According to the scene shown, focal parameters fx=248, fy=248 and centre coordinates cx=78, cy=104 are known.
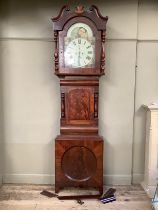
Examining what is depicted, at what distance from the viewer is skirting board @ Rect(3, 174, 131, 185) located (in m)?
2.82

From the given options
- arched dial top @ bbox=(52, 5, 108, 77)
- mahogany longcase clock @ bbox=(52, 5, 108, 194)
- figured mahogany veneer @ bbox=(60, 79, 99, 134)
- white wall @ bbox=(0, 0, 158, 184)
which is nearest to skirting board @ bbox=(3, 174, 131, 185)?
white wall @ bbox=(0, 0, 158, 184)

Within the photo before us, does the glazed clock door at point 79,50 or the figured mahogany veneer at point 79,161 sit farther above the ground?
the glazed clock door at point 79,50

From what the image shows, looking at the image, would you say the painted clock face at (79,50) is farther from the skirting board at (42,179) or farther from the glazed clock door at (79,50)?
the skirting board at (42,179)

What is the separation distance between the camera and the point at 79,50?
2.45m

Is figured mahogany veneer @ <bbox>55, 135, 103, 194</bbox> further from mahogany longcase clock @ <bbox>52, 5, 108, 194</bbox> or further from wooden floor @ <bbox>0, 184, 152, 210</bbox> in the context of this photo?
wooden floor @ <bbox>0, 184, 152, 210</bbox>

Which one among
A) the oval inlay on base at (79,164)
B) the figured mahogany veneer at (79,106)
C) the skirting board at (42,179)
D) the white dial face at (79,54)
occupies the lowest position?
the skirting board at (42,179)

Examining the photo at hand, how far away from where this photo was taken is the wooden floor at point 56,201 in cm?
234

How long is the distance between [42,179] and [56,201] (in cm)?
44

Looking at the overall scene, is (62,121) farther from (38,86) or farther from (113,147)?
(113,147)

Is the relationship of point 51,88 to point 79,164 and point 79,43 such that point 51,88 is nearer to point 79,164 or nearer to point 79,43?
point 79,43

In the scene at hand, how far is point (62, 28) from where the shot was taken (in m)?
2.39

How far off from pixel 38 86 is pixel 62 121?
0.50 meters

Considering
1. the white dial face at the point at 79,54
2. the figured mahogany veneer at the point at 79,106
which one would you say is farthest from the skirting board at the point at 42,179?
the white dial face at the point at 79,54

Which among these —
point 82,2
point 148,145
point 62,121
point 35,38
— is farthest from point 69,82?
point 148,145
